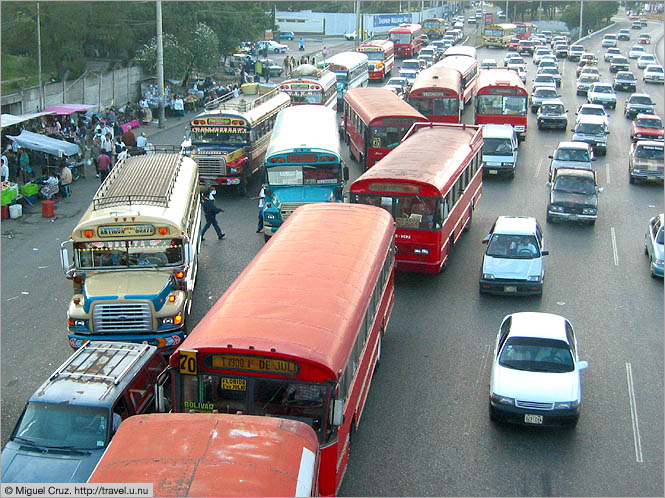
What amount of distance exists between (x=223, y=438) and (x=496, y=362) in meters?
6.80

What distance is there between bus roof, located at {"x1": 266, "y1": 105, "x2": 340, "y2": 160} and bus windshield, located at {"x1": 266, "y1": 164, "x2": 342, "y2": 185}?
0.46 metres

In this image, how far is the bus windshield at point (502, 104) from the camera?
35.9m

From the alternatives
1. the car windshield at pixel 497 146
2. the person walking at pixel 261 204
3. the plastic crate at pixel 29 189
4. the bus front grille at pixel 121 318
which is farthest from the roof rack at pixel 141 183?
the car windshield at pixel 497 146

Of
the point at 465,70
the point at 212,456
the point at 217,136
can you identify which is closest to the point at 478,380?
the point at 212,456

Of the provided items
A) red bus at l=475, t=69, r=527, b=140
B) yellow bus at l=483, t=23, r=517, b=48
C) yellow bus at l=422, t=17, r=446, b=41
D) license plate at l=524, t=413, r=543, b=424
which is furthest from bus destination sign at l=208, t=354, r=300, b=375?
yellow bus at l=422, t=17, r=446, b=41

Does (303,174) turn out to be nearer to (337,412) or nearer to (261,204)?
(261,204)

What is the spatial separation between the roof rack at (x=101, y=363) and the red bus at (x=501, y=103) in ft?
85.4

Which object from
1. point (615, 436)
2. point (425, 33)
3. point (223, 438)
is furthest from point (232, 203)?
point (425, 33)

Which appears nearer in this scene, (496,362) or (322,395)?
(322,395)

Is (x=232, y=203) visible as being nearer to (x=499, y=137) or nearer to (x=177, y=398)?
(x=499, y=137)

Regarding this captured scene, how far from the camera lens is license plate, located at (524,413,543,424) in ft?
42.4

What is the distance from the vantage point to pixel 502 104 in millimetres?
36031

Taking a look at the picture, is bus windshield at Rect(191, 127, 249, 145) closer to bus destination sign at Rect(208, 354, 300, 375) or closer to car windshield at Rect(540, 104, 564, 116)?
car windshield at Rect(540, 104, 564, 116)

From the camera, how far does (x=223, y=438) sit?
27.7 ft
